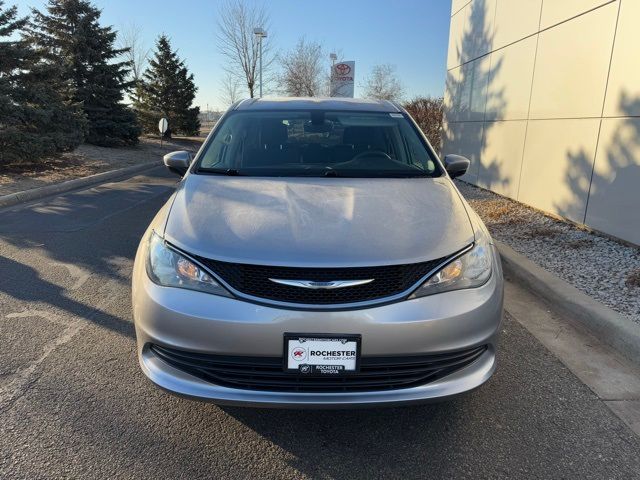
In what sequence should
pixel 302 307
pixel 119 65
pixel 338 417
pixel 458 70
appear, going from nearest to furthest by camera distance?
pixel 302 307 → pixel 338 417 → pixel 458 70 → pixel 119 65

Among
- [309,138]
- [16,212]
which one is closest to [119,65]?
[16,212]

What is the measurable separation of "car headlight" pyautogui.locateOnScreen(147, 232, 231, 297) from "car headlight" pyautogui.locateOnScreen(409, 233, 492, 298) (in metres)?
0.92

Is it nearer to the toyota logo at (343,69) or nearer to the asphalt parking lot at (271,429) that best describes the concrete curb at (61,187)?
the asphalt parking lot at (271,429)

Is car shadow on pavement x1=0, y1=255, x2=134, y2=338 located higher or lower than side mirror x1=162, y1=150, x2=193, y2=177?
lower

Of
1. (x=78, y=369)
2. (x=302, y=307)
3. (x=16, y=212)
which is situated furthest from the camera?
(x=16, y=212)

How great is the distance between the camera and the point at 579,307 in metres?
3.78

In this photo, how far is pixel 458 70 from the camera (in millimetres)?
12039

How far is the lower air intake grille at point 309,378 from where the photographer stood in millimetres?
A: 2104

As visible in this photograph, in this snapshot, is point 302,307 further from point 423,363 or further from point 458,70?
point 458,70

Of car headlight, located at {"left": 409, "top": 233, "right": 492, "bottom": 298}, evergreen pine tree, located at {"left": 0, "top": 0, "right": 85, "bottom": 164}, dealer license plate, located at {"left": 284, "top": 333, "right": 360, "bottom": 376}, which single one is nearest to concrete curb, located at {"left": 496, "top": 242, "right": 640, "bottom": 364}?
car headlight, located at {"left": 409, "top": 233, "right": 492, "bottom": 298}

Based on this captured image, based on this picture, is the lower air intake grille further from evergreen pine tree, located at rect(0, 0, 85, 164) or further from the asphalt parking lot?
evergreen pine tree, located at rect(0, 0, 85, 164)

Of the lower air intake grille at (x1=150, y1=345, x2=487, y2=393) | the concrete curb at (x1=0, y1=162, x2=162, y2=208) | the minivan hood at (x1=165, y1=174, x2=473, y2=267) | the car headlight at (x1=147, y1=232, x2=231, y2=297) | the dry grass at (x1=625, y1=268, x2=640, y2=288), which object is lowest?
the concrete curb at (x1=0, y1=162, x2=162, y2=208)

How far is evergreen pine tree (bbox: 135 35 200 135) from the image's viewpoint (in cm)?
3055

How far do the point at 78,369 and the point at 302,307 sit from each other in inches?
69.2
